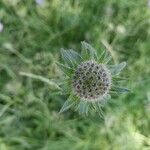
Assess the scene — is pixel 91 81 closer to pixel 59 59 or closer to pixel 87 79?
A: pixel 87 79

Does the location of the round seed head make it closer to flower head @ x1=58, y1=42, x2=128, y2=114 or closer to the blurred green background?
flower head @ x1=58, y1=42, x2=128, y2=114

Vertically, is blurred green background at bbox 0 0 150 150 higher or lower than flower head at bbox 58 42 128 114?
higher

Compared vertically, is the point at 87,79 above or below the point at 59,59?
below

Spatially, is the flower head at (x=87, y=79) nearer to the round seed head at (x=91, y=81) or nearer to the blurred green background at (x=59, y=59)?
the round seed head at (x=91, y=81)

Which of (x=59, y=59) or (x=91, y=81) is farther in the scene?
(x=59, y=59)

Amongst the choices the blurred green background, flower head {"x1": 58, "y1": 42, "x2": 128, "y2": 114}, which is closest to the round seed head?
flower head {"x1": 58, "y1": 42, "x2": 128, "y2": 114}

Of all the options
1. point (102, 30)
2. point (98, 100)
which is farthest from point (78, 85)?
point (102, 30)

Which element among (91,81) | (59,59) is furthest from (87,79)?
(59,59)
